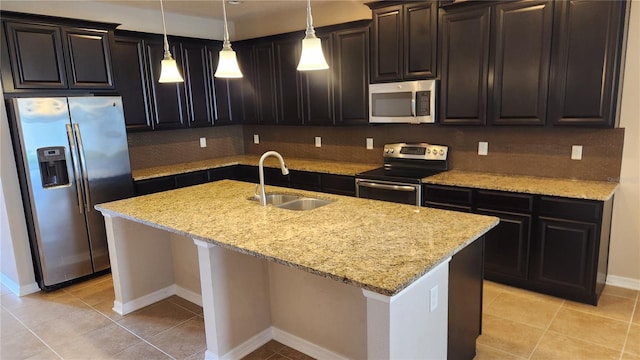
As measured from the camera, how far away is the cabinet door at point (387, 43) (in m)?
3.83

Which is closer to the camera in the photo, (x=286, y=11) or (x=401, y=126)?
(x=401, y=126)

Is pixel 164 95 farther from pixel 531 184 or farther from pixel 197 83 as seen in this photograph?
pixel 531 184

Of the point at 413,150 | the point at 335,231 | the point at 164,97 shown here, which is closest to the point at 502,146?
the point at 413,150

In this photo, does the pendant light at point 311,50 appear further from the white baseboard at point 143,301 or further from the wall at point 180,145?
the wall at point 180,145

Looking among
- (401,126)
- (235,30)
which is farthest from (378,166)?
(235,30)

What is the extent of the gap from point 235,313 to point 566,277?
2443 millimetres

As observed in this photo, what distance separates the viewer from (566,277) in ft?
10.1

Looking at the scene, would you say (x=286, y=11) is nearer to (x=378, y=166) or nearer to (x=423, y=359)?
(x=378, y=166)

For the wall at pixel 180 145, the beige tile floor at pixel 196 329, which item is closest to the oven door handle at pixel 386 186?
the beige tile floor at pixel 196 329

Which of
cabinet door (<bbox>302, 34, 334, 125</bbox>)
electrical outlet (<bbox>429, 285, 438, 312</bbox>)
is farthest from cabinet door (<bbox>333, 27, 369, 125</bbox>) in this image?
electrical outlet (<bbox>429, 285, 438, 312</bbox>)

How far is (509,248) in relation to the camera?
3.30 m

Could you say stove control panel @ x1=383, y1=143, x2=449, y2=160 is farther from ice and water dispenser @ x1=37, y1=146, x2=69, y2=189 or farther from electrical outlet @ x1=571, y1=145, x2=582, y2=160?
ice and water dispenser @ x1=37, y1=146, x2=69, y2=189

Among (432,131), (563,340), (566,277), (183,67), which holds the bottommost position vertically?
(563,340)

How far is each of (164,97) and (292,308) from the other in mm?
3118
